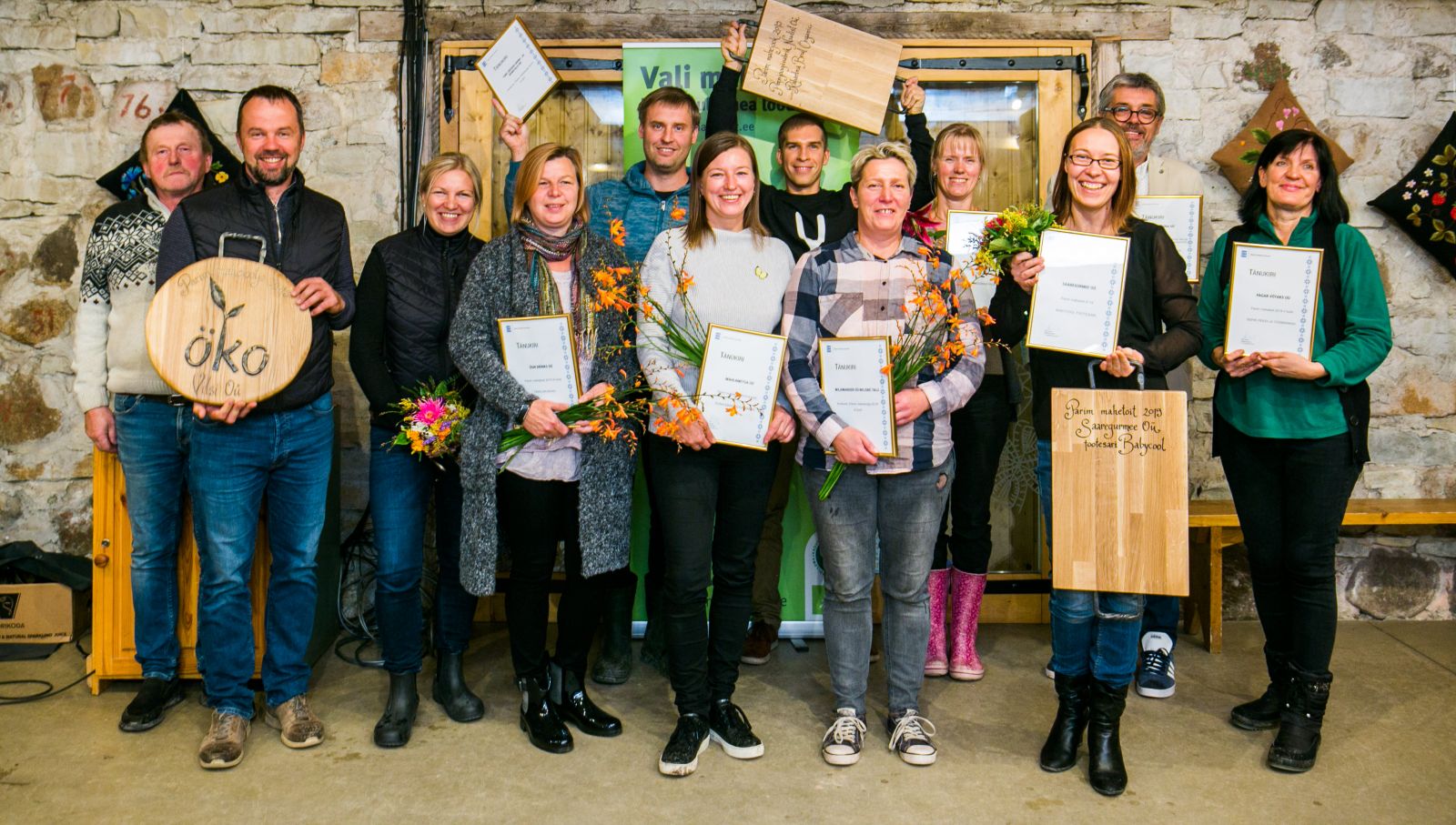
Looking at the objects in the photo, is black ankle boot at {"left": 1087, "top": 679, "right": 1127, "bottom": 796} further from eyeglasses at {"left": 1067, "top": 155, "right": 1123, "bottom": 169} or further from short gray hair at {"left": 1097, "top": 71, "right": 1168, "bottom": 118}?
short gray hair at {"left": 1097, "top": 71, "right": 1168, "bottom": 118}

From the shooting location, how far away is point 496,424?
2.96 metres

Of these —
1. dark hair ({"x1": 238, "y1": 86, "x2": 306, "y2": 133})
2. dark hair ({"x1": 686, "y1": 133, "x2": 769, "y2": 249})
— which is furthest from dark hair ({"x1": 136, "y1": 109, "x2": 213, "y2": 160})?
dark hair ({"x1": 686, "y1": 133, "x2": 769, "y2": 249})

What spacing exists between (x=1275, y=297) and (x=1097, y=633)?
3.43ft

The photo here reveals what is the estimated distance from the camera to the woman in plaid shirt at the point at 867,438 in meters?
2.87

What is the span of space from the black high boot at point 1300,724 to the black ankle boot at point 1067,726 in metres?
0.54

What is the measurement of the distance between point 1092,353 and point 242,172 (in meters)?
2.43

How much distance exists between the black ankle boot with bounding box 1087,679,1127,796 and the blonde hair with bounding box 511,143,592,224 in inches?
76.4

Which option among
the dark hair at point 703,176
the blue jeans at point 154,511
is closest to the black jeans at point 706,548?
the dark hair at point 703,176

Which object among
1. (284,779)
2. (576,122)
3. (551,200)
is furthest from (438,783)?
(576,122)

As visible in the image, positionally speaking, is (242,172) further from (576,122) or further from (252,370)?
(576,122)

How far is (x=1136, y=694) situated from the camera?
3463mm

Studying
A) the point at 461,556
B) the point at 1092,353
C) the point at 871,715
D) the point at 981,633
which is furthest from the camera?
the point at 981,633

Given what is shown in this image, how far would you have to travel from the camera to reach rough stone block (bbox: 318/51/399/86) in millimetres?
4188

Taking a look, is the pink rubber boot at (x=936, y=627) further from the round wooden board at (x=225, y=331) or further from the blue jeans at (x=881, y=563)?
the round wooden board at (x=225, y=331)
